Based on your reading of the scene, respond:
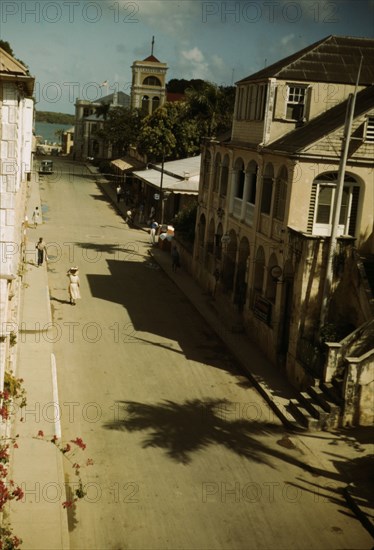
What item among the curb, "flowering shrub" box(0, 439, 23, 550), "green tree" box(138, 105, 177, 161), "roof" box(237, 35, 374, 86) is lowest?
the curb

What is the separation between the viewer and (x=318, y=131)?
22.2 metres

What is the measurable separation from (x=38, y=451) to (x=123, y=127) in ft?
201

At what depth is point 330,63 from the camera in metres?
25.3

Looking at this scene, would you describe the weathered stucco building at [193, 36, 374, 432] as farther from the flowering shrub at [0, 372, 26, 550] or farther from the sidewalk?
the flowering shrub at [0, 372, 26, 550]

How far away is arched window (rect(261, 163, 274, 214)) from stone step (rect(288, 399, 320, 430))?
8065 mm

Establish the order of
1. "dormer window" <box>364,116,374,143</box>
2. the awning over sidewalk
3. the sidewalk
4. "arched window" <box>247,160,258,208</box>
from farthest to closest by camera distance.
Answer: the awning over sidewalk → "arched window" <box>247,160,258,208</box> → "dormer window" <box>364,116,374,143</box> → the sidewalk

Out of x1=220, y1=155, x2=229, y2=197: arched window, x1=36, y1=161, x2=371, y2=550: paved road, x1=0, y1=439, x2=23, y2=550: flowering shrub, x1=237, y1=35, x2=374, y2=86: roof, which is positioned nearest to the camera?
x1=0, y1=439, x2=23, y2=550: flowering shrub

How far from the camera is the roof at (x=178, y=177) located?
4175 centimetres

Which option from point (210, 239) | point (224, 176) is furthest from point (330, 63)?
point (210, 239)

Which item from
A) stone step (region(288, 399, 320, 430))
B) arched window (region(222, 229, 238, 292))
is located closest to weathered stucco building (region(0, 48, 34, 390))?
stone step (region(288, 399, 320, 430))

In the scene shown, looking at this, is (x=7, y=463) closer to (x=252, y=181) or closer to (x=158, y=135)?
(x=252, y=181)

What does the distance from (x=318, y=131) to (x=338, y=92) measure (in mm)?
3434

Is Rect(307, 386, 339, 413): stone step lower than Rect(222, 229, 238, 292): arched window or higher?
lower

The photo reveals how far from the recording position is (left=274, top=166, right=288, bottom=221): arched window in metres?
22.6
